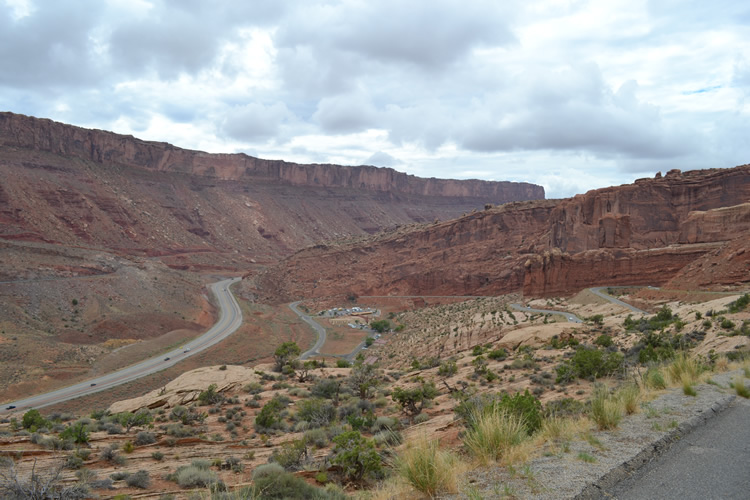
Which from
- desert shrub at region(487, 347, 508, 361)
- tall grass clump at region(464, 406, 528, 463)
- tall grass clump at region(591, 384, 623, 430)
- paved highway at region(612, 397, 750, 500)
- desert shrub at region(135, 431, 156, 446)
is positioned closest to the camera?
paved highway at region(612, 397, 750, 500)

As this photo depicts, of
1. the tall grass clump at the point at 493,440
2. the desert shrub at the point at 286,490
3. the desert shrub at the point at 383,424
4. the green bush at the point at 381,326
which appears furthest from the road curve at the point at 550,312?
the desert shrub at the point at 286,490

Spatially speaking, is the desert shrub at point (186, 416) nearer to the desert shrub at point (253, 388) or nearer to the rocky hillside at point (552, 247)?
the desert shrub at point (253, 388)

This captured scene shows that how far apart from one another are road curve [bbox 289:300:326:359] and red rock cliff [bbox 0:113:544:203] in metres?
68.2

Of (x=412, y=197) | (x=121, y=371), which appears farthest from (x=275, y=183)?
(x=121, y=371)

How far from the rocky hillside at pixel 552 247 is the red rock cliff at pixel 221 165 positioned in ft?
193

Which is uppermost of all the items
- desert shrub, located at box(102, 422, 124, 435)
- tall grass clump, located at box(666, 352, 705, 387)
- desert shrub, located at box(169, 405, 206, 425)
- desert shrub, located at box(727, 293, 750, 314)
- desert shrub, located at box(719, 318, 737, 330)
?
desert shrub, located at box(727, 293, 750, 314)

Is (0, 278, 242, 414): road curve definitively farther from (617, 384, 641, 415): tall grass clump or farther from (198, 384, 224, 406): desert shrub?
Result: (617, 384, 641, 415): tall grass clump

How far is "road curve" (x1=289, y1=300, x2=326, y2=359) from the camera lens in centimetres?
4325

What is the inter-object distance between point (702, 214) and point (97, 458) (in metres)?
42.9

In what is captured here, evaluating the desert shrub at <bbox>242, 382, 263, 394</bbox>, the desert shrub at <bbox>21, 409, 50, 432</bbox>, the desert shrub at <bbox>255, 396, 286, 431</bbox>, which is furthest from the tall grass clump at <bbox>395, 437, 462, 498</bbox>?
the desert shrub at <bbox>242, 382, 263, 394</bbox>

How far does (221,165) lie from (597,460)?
13683 centimetres

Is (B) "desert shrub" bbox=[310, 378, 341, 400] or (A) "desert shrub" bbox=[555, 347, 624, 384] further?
(B) "desert shrub" bbox=[310, 378, 341, 400]

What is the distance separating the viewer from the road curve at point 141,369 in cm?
2818

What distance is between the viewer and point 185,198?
380ft
